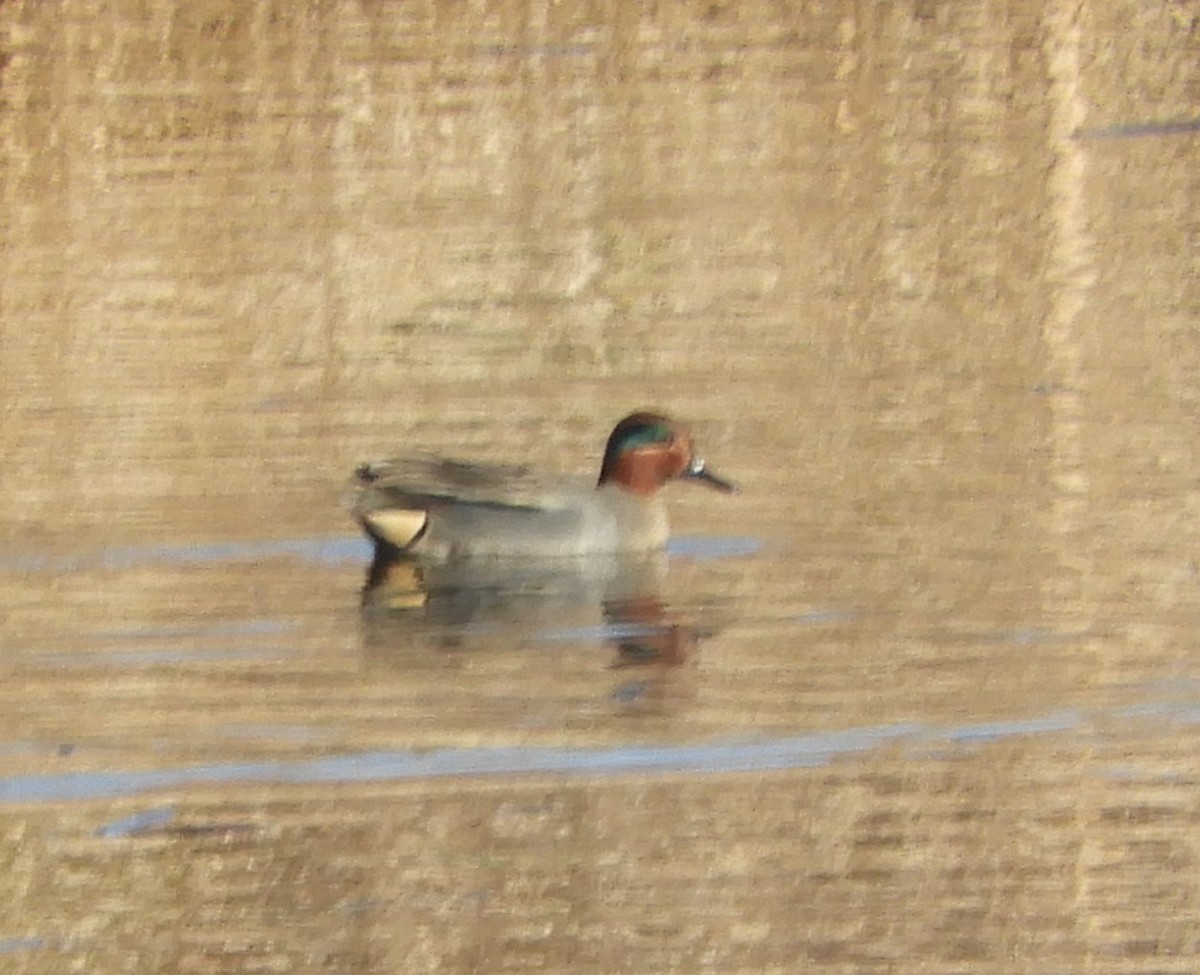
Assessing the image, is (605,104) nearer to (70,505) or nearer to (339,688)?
(70,505)

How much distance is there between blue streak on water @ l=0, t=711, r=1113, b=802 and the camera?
515 cm

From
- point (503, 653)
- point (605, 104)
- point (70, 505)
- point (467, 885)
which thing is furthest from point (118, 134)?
point (467, 885)

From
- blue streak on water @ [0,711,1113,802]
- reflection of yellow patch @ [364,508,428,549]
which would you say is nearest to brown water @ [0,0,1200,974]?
blue streak on water @ [0,711,1113,802]

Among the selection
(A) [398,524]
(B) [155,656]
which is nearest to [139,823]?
(B) [155,656]

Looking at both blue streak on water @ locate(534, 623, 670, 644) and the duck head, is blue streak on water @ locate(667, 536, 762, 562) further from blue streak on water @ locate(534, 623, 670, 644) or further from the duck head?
blue streak on water @ locate(534, 623, 670, 644)

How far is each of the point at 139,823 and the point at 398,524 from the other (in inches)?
94.5

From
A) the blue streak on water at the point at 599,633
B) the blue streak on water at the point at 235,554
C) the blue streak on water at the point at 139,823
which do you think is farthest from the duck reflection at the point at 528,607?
the blue streak on water at the point at 139,823

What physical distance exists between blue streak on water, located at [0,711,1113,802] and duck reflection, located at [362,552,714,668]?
75 centimetres

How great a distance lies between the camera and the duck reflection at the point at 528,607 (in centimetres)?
627

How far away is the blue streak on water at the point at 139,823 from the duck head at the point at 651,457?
2.66m

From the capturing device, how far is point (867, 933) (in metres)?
4.35

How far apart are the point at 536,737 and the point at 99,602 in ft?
5.46

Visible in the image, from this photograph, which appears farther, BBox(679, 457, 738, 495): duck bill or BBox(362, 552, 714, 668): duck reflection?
BBox(679, 457, 738, 495): duck bill

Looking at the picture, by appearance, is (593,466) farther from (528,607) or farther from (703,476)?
(528,607)
